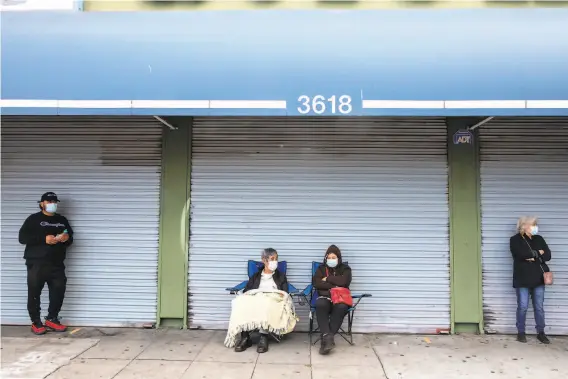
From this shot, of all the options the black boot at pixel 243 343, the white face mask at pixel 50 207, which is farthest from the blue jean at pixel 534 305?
the white face mask at pixel 50 207

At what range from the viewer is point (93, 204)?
603 cm

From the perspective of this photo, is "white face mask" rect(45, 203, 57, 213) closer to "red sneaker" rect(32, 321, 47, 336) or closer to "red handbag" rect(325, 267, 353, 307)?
"red sneaker" rect(32, 321, 47, 336)

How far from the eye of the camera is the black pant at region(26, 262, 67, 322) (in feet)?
18.4

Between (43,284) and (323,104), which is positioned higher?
(323,104)

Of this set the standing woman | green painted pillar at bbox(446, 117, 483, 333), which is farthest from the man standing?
the standing woman

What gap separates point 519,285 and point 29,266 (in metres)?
6.25

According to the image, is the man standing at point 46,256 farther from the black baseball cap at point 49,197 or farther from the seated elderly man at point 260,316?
the seated elderly man at point 260,316

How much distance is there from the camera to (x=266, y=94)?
4.74 m

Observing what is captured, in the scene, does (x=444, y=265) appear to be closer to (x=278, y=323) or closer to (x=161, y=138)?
(x=278, y=323)

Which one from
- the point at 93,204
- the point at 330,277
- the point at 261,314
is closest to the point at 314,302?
the point at 330,277

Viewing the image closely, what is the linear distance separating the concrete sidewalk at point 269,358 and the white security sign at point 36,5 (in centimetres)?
418

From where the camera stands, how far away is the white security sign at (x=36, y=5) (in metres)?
5.55

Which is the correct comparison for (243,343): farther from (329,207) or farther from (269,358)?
(329,207)

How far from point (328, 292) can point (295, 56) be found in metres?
2.80
